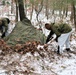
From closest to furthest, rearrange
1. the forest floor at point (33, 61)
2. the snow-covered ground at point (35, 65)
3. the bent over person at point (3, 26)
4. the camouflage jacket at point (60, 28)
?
the snow-covered ground at point (35, 65)
the forest floor at point (33, 61)
the camouflage jacket at point (60, 28)
the bent over person at point (3, 26)

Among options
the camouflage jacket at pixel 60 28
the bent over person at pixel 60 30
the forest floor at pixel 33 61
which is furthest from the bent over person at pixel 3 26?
the camouflage jacket at pixel 60 28

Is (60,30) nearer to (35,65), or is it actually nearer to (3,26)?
(35,65)

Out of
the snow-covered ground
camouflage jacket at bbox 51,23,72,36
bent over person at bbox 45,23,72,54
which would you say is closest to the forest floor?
the snow-covered ground

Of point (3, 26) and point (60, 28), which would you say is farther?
point (3, 26)

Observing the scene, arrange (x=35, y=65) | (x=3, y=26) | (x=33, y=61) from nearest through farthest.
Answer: (x=35, y=65), (x=33, y=61), (x=3, y=26)

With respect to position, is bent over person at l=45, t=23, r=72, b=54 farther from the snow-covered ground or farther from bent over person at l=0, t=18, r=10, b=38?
bent over person at l=0, t=18, r=10, b=38

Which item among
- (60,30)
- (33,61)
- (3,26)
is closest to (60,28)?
(60,30)

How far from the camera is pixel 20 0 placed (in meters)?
11.4

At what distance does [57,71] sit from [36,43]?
157 centimetres

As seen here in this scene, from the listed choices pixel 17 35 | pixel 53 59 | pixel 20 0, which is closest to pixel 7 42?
pixel 17 35

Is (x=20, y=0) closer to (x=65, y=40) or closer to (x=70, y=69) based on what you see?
(x=65, y=40)

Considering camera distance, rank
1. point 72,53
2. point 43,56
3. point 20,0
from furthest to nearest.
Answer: point 20,0, point 72,53, point 43,56

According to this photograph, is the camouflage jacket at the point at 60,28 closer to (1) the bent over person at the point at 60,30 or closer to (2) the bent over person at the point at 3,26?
(1) the bent over person at the point at 60,30

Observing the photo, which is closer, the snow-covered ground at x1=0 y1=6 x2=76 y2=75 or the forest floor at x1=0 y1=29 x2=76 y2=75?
the snow-covered ground at x1=0 y1=6 x2=76 y2=75
